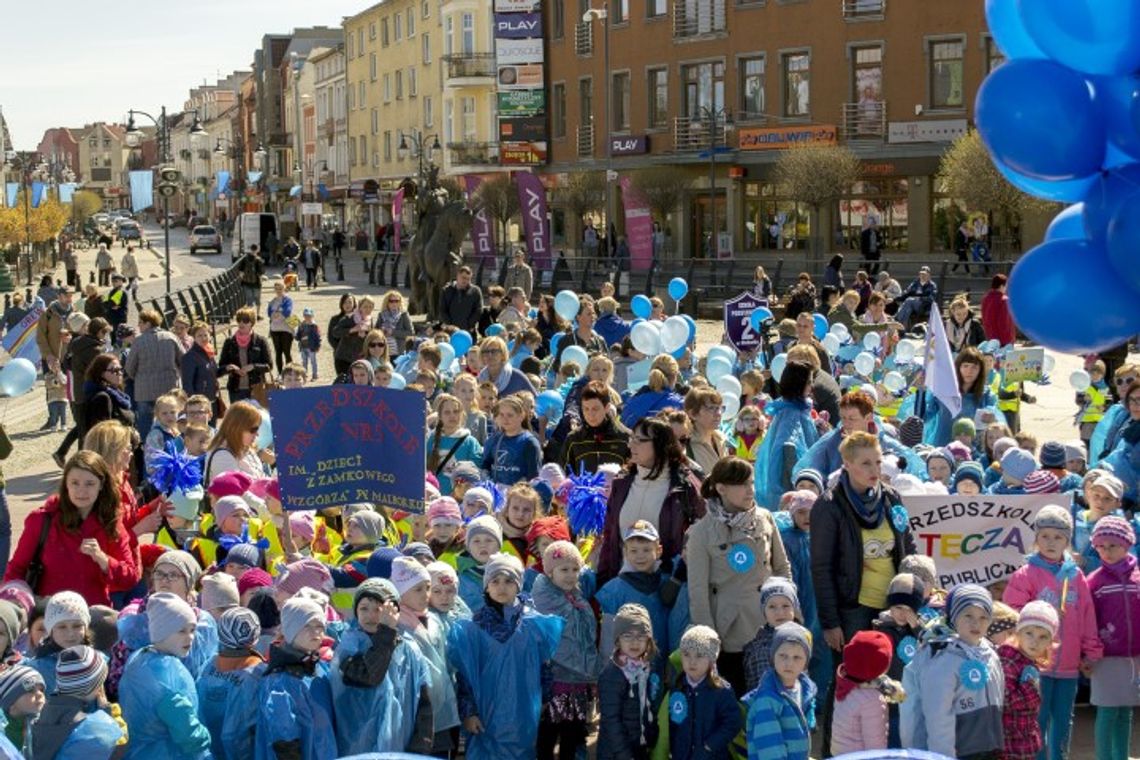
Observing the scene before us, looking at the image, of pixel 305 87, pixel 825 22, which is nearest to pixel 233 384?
pixel 825 22

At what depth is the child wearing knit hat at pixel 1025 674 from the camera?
6.62 meters

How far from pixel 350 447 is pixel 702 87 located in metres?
43.3

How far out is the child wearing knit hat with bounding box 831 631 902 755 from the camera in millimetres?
6527

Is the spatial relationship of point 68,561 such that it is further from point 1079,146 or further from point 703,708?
point 1079,146

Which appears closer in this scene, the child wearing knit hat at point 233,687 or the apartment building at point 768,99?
the child wearing knit hat at point 233,687

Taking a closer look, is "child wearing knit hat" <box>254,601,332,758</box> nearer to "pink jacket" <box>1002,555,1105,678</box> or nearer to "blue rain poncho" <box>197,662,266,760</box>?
"blue rain poncho" <box>197,662,266,760</box>

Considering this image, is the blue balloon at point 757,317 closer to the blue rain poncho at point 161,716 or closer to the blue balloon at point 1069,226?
the blue rain poncho at point 161,716

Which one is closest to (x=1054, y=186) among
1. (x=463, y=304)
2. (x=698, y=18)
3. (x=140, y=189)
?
(x=463, y=304)

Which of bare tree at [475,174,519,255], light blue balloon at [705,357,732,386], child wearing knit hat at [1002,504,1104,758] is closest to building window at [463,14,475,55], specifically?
bare tree at [475,174,519,255]

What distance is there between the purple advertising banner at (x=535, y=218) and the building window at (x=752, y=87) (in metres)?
11.2

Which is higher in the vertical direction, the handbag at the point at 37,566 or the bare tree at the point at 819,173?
the bare tree at the point at 819,173

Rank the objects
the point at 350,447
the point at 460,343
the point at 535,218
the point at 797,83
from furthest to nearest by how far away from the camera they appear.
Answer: the point at 797,83 → the point at 535,218 → the point at 460,343 → the point at 350,447

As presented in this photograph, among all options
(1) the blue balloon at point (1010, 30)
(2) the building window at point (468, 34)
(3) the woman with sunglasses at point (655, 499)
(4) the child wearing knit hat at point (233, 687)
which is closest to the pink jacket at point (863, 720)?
(3) the woman with sunglasses at point (655, 499)

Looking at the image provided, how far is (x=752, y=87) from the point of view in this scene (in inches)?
1909
